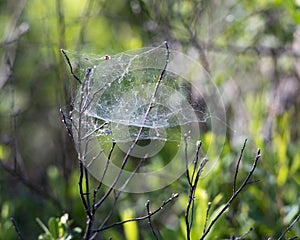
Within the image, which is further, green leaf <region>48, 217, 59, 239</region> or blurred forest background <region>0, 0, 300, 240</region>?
blurred forest background <region>0, 0, 300, 240</region>

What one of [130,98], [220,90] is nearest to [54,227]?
[130,98]

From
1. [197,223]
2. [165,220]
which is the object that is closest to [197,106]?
[197,223]

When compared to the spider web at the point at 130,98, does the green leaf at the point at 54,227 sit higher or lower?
lower

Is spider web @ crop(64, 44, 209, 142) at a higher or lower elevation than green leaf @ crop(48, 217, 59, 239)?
higher

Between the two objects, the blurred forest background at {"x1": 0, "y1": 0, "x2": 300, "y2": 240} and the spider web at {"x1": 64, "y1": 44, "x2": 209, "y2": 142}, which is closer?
the spider web at {"x1": 64, "y1": 44, "x2": 209, "y2": 142}

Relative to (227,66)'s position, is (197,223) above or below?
below

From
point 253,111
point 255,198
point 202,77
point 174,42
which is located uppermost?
point 174,42

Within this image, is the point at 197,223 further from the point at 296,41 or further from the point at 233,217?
the point at 296,41

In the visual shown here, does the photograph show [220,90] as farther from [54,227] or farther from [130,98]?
[54,227]
